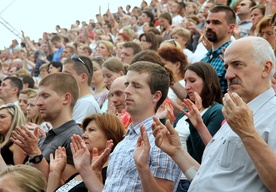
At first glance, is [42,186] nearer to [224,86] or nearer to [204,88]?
[204,88]

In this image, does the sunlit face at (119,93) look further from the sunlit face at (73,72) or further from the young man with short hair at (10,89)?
the young man with short hair at (10,89)

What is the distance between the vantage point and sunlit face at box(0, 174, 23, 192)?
412 centimetres

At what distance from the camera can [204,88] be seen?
5.15 m

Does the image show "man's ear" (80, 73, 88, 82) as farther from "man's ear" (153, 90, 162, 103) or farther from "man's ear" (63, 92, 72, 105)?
"man's ear" (153, 90, 162, 103)

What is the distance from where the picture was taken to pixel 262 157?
3168mm

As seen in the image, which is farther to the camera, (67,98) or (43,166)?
(67,98)

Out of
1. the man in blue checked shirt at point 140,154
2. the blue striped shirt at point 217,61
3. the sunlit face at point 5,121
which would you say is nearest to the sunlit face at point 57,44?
the sunlit face at point 5,121

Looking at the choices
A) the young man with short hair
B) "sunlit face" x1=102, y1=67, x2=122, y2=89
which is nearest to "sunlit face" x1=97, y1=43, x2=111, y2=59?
the young man with short hair

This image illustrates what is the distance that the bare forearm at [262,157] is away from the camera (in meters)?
3.17

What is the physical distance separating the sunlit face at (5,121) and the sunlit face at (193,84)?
2.34 metres

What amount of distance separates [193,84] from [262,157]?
2.05m

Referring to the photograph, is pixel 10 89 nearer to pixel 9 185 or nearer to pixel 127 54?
pixel 127 54

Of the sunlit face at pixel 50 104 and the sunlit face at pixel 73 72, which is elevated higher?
the sunlit face at pixel 50 104

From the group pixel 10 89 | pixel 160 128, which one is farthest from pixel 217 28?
pixel 10 89
